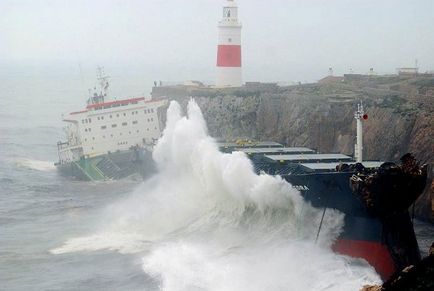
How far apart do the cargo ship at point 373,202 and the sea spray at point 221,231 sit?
355 mm

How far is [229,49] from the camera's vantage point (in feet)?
158

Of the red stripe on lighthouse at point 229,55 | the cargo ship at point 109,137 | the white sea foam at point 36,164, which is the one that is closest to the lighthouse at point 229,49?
the red stripe on lighthouse at point 229,55

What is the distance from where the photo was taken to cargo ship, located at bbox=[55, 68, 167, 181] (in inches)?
1721

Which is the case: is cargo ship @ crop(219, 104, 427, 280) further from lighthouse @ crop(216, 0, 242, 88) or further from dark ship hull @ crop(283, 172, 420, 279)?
lighthouse @ crop(216, 0, 242, 88)

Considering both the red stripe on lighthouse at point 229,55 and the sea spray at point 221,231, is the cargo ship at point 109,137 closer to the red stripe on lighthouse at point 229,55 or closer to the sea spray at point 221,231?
the red stripe on lighthouse at point 229,55

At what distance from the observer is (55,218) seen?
99.8ft

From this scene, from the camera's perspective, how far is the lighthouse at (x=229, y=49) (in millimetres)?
47500

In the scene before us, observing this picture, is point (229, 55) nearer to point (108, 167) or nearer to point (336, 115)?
point (108, 167)

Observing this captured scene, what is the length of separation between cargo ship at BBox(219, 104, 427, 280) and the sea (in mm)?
384

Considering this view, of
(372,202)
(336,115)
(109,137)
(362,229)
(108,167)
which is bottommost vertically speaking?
(108,167)

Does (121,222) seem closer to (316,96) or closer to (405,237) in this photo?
(405,237)

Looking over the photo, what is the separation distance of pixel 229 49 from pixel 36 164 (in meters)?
16.5

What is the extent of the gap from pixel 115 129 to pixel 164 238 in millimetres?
20976

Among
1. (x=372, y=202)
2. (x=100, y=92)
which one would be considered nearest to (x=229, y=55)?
(x=100, y=92)
